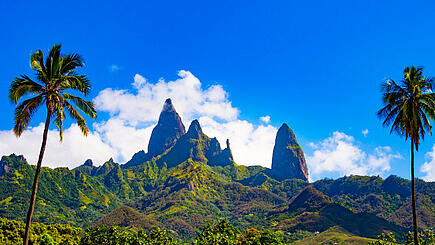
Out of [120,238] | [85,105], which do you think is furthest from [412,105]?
[120,238]

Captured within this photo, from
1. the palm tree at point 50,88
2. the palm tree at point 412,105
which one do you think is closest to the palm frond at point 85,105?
the palm tree at point 50,88

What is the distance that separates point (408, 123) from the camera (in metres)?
23.1

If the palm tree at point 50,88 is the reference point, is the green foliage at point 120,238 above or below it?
below

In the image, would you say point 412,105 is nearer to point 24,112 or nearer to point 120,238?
point 24,112

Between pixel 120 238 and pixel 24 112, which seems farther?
pixel 120 238

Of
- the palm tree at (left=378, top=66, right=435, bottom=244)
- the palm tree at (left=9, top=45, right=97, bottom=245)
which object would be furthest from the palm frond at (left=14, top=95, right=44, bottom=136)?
the palm tree at (left=378, top=66, right=435, bottom=244)

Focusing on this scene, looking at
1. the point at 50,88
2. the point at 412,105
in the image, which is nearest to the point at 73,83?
the point at 50,88

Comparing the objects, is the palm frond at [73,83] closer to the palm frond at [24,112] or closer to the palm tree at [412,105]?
the palm frond at [24,112]

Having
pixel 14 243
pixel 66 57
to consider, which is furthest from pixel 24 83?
pixel 14 243

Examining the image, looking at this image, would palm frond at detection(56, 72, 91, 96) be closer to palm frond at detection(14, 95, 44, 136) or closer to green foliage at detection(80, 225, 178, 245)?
palm frond at detection(14, 95, 44, 136)

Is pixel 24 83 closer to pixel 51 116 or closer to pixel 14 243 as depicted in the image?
pixel 51 116

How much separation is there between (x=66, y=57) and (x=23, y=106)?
4.28 meters

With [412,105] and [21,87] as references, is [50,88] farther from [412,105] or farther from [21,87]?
[412,105]

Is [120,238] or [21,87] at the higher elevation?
[21,87]
